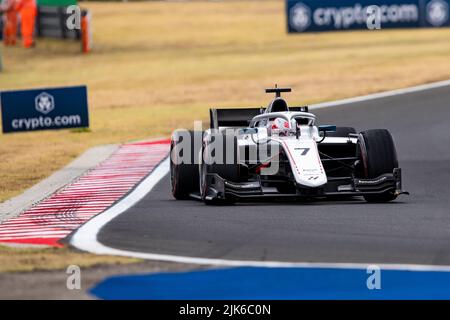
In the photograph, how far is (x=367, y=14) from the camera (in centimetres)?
4703

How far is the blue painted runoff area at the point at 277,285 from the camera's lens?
9102 mm

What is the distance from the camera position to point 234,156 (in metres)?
14.9

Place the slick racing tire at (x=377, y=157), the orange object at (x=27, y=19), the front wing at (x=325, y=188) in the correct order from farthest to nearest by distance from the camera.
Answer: the orange object at (x=27, y=19) < the slick racing tire at (x=377, y=157) < the front wing at (x=325, y=188)

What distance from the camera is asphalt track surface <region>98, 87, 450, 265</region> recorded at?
35.6 ft

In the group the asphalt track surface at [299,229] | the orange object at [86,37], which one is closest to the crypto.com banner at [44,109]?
the asphalt track surface at [299,229]

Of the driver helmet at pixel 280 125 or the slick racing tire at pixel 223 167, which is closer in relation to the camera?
the slick racing tire at pixel 223 167

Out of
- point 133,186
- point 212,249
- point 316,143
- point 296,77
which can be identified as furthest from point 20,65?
point 212,249

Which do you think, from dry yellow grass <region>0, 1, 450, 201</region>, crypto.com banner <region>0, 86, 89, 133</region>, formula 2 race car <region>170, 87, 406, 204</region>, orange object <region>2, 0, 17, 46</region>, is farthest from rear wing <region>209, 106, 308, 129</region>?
orange object <region>2, 0, 17, 46</region>

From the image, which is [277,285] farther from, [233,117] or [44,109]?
[44,109]

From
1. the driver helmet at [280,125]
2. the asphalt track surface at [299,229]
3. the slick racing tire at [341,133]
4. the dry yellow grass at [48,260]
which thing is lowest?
the asphalt track surface at [299,229]

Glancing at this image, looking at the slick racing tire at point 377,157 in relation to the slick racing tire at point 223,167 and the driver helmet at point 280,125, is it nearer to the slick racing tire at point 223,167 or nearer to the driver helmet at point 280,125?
the driver helmet at point 280,125

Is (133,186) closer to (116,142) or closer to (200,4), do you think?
(116,142)

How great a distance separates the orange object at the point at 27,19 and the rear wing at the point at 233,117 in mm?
36392

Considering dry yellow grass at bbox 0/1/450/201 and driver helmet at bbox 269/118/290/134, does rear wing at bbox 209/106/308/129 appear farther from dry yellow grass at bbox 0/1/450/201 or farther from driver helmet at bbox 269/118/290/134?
dry yellow grass at bbox 0/1/450/201
